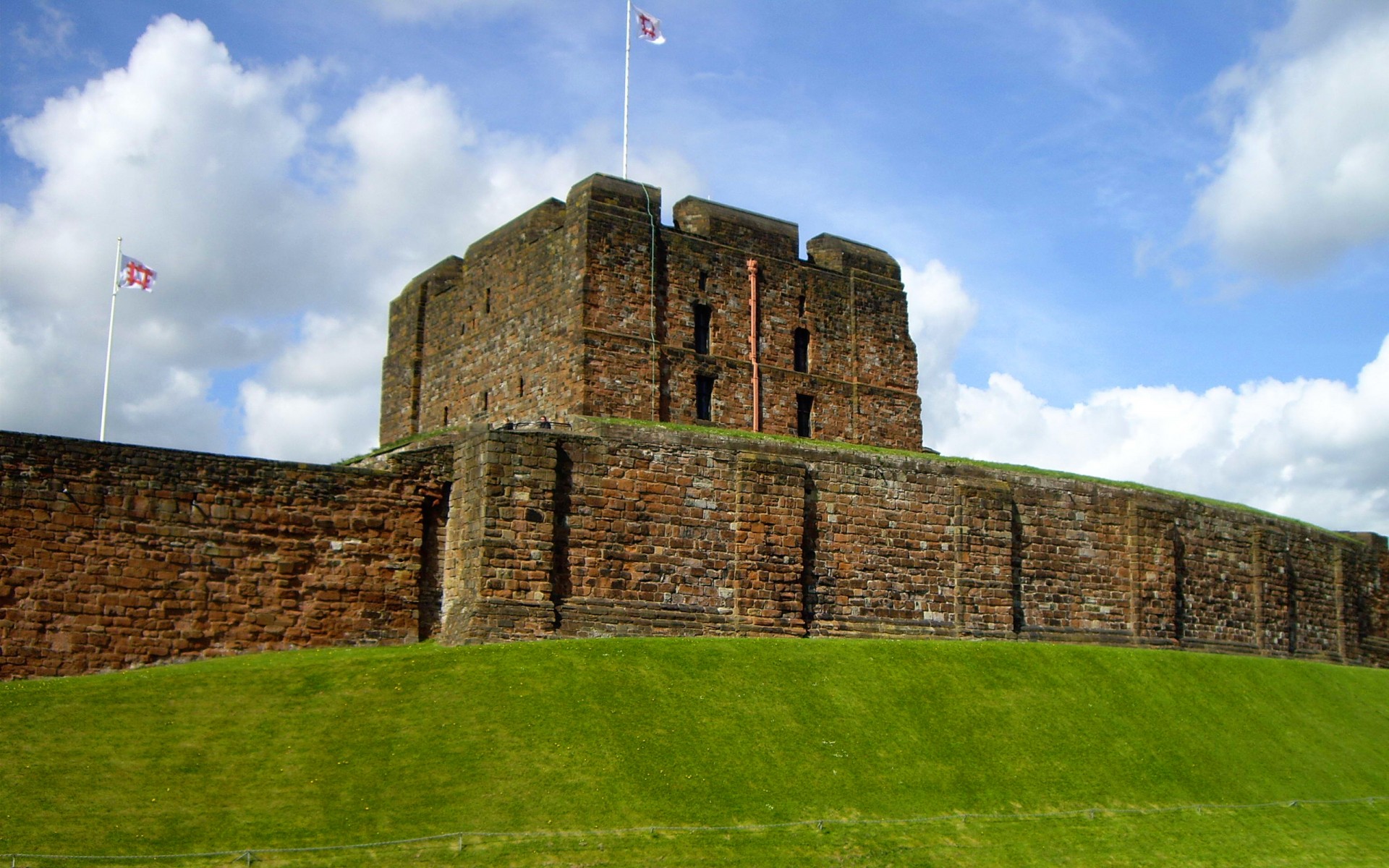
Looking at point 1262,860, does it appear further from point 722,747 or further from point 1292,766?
point 722,747

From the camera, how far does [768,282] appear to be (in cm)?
3684

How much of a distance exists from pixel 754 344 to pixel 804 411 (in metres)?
2.36

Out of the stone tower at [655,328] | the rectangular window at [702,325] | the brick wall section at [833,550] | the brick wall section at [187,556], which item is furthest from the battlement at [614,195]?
the brick wall section at [187,556]

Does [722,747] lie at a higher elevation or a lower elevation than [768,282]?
lower

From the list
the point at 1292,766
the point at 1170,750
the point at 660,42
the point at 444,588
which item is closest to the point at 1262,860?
the point at 1170,750

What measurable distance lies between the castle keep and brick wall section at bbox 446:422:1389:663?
0.06m

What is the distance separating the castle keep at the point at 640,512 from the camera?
929 inches

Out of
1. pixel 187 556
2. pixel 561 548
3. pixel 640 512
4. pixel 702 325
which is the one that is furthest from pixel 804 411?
pixel 187 556

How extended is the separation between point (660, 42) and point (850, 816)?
23279 mm

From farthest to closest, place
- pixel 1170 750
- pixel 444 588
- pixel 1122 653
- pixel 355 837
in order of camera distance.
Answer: pixel 1122 653
pixel 444 588
pixel 1170 750
pixel 355 837

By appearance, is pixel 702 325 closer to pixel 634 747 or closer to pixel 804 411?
pixel 804 411

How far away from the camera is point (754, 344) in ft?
119

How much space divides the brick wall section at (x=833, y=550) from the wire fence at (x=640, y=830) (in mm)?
7743

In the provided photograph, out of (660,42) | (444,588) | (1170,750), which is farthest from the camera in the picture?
(660,42)
